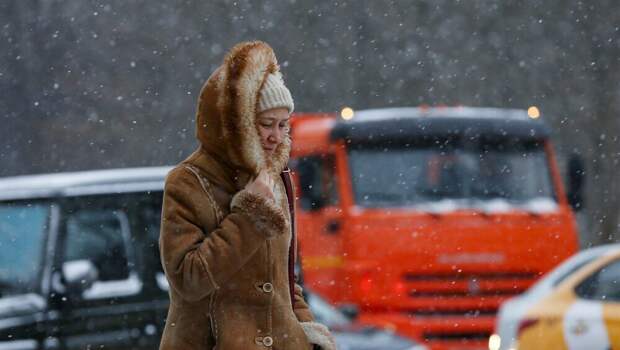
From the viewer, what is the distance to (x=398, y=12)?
3103 cm

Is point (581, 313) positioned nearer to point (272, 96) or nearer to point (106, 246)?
point (106, 246)

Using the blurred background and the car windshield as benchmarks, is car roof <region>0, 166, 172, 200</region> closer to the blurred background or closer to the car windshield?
the car windshield

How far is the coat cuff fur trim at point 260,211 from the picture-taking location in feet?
10.9

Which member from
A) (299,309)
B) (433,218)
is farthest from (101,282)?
(433,218)

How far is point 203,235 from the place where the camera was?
3355 mm

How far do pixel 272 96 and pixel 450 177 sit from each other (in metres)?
8.31

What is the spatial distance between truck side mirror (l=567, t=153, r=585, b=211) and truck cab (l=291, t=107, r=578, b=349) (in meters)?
0.10

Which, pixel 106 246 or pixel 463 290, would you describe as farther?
pixel 463 290

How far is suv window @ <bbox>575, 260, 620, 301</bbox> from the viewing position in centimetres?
844

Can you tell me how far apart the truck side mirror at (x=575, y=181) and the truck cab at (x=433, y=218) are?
96 mm

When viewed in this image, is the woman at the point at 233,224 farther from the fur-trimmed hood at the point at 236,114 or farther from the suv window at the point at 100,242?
the suv window at the point at 100,242

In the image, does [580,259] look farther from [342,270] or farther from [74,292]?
[74,292]

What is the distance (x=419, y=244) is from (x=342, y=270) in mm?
734

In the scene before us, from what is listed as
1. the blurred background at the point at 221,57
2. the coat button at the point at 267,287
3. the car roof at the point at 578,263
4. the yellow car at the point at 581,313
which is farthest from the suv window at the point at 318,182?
the blurred background at the point at 221,57
